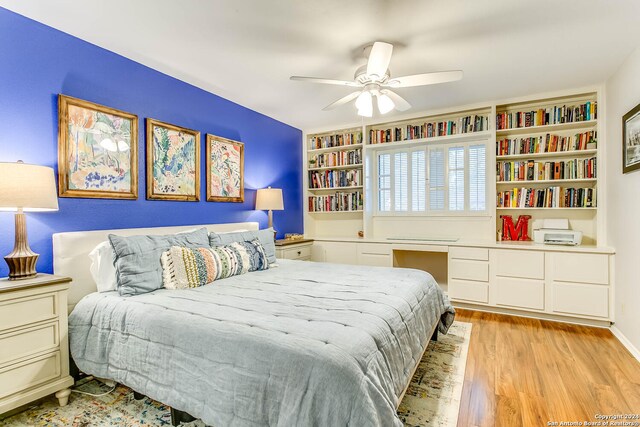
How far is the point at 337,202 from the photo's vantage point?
477 centimetres

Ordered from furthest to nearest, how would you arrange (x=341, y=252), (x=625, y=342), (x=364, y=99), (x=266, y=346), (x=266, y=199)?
(x=341, y=252), (x=266, y=199), (x=625, y=342), (x=364, y=99), (x=266, y=346)

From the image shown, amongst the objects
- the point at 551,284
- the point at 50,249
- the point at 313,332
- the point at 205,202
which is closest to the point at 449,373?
the point at 313,332

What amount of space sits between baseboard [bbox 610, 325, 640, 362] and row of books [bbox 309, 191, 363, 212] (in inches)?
115

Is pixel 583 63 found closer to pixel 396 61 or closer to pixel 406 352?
pixel 396 61

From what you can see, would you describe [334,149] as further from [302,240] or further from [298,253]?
[298,253]

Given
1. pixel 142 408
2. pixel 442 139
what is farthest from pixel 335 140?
pixel 142 408

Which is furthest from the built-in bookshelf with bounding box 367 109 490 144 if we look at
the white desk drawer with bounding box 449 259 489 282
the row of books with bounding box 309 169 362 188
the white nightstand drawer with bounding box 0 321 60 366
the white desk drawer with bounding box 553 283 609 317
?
the white nightstand drawer with bounding box 0 321 60 366

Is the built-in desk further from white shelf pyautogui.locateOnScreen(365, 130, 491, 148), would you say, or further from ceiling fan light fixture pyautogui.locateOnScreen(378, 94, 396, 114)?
ceiling fan light fixture pyautogui.locateOnScreen(378, 94, 396, 114)

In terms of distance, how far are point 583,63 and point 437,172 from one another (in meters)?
1.79

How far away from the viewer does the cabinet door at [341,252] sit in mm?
4284

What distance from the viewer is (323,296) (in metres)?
1.97

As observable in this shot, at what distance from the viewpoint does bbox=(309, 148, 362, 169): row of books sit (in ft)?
15.0

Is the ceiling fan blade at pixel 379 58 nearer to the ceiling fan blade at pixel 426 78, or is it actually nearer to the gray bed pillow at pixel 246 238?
the ceiling fan blade at pixel 426 78

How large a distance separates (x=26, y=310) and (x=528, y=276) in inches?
161
